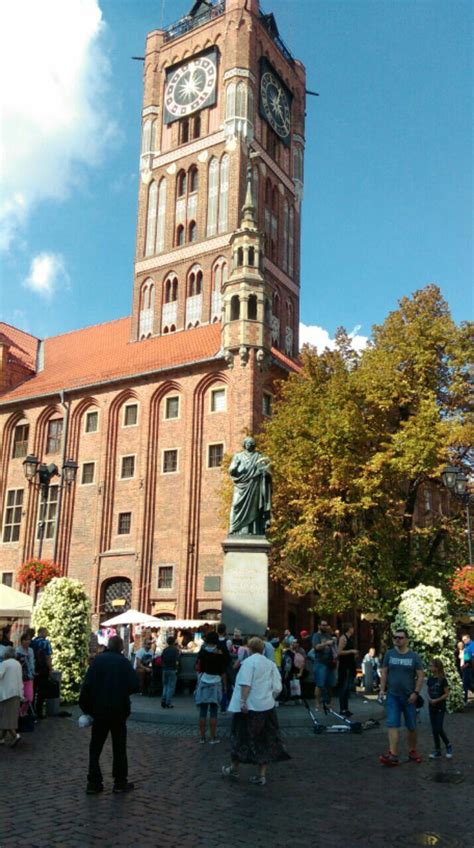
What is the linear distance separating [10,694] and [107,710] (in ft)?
12.2

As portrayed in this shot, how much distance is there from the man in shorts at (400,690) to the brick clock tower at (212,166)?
3406 cm

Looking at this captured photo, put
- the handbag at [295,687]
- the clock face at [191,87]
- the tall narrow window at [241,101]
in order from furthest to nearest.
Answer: the clock face at [191,87] → the tall narrow window at [241,101] → the handbag at [295,687]

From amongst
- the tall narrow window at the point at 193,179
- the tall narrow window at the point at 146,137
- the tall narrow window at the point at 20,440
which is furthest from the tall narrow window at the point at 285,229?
the tall narrow window at the point at 20,440

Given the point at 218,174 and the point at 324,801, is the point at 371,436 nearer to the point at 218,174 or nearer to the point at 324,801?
the point at 324,801

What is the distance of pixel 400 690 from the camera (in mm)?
9758

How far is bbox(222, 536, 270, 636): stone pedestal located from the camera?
16.3m

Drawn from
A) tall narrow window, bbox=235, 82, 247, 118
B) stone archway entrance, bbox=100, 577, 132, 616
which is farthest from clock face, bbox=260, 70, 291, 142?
stone archway entrance, bbox=100, 577, 132, 616

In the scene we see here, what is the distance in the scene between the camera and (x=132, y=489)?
36906 mm

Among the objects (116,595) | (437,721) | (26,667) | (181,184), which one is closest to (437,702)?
(437,721)

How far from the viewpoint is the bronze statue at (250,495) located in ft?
55.9

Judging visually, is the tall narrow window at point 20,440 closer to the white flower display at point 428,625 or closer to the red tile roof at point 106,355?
the red tile roof at point 106,355

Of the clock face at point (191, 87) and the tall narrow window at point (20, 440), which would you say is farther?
the clock face at point (191, 87)

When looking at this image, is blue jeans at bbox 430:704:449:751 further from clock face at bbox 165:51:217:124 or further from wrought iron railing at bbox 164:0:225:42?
wrought iron railing at bbox 164:0:225:42

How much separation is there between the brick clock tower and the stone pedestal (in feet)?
90.4
